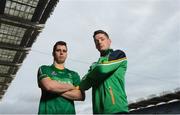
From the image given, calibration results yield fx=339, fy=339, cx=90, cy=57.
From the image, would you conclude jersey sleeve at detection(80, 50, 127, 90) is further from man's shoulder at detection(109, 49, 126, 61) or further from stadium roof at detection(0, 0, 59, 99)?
stadium roof at detection(0, 0, 59, 99)

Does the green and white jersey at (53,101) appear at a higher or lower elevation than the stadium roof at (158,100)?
lower

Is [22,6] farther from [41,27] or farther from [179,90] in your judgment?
[179,90]

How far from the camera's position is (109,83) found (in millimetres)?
3400

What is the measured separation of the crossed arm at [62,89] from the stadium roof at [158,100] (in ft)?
102

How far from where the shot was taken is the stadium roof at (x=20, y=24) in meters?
21.6

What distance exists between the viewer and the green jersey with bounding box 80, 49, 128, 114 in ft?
10.9

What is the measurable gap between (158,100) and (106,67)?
3740 centimetres

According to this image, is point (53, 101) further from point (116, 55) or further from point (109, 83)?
point (116, 55)

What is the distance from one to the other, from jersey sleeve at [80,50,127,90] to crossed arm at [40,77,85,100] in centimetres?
22

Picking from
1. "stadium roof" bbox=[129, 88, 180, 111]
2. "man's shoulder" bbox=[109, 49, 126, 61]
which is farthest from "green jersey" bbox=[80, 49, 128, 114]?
"stadium roof" bbox=[129, 88, 180, 111]

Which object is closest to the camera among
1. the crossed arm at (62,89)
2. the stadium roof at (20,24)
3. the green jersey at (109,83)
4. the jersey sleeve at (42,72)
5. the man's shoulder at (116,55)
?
the green jersey at (109,83)

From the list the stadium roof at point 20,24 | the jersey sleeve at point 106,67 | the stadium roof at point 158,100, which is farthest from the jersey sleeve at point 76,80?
the stadium roof at point 158,100

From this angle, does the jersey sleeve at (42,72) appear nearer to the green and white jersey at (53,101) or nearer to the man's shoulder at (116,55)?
the green and white jersey at (53,101)

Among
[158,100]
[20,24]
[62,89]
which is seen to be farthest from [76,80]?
[158,100]
